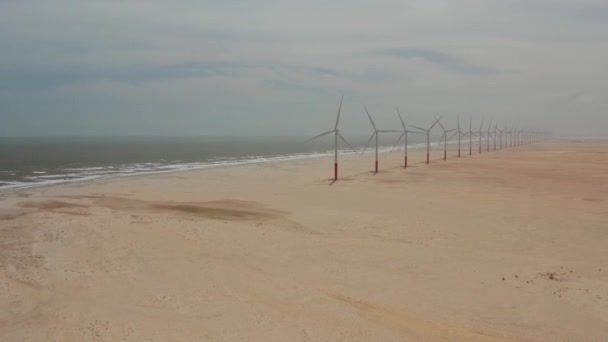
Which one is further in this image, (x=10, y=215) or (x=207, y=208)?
(x=207, y=208)

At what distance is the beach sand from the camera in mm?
9398

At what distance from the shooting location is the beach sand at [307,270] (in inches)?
370

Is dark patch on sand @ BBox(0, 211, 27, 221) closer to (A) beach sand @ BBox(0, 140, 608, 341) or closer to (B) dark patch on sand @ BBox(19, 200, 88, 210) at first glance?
(A) beach sand @ BBox(0, 140, 608, 341)

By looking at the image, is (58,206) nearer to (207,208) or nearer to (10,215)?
(10,215)

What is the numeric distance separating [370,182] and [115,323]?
29721 millimetres

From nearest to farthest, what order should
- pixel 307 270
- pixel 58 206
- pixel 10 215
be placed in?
pixel 307 270, pixel 10 215, pixel 58 206

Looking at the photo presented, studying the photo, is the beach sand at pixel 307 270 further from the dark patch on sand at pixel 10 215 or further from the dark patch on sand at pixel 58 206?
the dark patch on sand at pixel 58 206

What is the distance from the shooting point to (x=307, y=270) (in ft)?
43.3

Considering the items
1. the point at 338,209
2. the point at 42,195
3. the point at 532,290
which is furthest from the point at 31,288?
the point at 42,195

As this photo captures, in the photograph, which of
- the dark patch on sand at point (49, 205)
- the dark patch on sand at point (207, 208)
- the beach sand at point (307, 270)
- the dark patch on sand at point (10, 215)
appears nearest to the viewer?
the beach sand at point (307, 270)

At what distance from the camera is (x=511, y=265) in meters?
13.4

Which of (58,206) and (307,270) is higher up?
(58,206)

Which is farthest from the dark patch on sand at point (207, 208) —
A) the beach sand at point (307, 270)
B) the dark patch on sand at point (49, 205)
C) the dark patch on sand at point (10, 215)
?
the dark patch on sand at point (10, 215)

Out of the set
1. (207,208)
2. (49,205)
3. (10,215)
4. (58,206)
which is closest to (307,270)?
(207,208)
